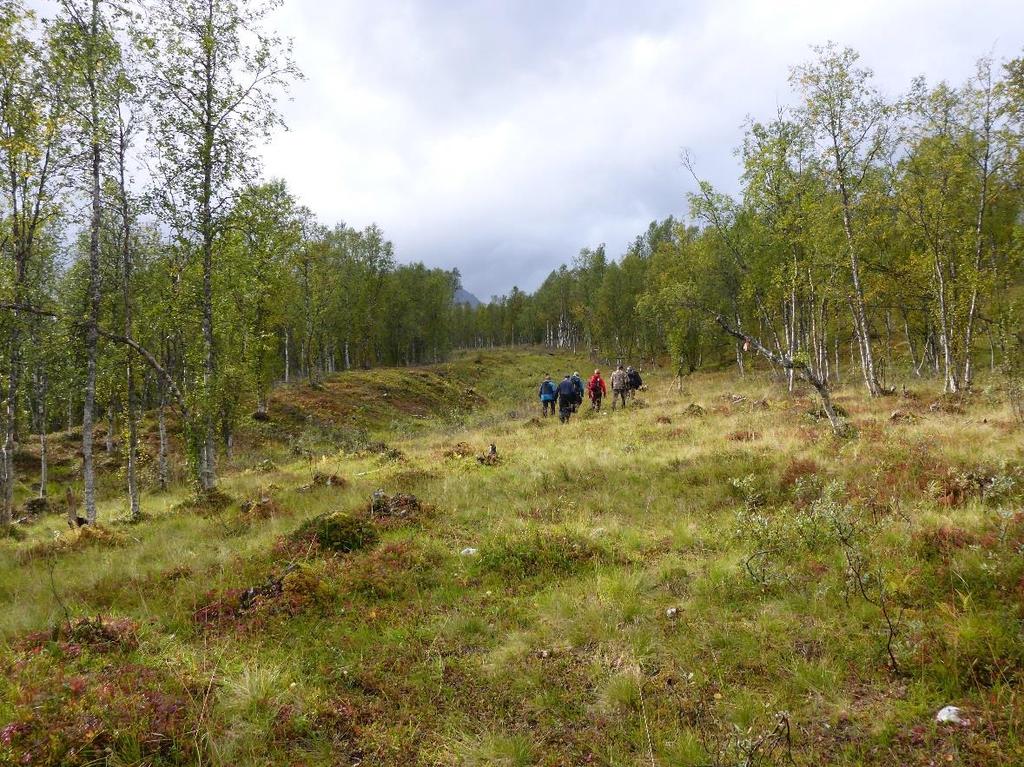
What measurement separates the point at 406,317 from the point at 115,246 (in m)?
42.5

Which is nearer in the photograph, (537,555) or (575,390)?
(537,555)

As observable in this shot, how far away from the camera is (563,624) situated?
5.77 m

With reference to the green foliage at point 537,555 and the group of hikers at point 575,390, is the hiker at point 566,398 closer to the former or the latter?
the group of hikers at point 575,390

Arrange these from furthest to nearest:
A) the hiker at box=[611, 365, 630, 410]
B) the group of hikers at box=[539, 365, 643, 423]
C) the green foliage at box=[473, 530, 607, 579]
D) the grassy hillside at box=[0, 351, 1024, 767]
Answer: the hiker at box=[611, 365, 630, 410], the group of hikers at box=[539, 365, 643, 423], the green foliage at box=[473, 530, 607, 579], the grassy hillside at box=[0, 351, 1024, 767]

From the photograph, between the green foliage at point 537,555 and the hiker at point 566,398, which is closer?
the green foliage at point 537,555

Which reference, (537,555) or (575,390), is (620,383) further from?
(537,555)

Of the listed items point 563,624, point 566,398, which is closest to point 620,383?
point 566,398

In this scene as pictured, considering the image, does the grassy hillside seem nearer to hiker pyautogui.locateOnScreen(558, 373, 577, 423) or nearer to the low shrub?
the low shrub

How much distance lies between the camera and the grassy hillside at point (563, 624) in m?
3.97

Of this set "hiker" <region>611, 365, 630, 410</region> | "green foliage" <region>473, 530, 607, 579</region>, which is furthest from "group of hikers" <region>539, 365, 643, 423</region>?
"green foliage" <region>473, 530, 607, 579</region>

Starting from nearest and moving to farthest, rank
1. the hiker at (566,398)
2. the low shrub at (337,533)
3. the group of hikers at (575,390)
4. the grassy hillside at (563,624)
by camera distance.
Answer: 1. the grassy hillside at (563,624)
2. the low shrub at (337,533)
3. the hiker at (566,398)
4. the group of hikers at (575,390)

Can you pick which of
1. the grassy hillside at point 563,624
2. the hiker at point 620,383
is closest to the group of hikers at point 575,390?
the hiker at point 620,383

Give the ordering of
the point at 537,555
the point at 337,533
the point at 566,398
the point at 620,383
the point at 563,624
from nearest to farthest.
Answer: the point at 563,624 → the point at 537,555 → the point at 337,533 → the point at 566,398 → the point at 620,383

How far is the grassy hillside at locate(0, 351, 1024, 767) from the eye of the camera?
3.97 meters
